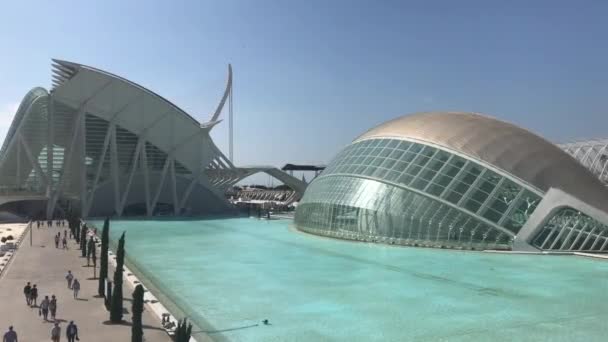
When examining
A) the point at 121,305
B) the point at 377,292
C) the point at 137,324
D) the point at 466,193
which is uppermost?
the point at 466,193

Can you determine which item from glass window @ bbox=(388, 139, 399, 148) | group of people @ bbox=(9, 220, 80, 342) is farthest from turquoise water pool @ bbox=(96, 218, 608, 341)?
glass window @ bbox=(388, 139, 399, 148)

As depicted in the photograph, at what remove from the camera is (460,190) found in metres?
32.6

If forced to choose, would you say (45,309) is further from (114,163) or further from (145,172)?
(145,172)

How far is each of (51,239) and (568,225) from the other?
33023 mm

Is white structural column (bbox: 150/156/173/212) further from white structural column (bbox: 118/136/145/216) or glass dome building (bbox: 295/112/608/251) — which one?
glass dome building (bbox: 295/112/608/251)

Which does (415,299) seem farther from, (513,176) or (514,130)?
(514,130)

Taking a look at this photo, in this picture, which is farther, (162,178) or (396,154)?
(162,178)

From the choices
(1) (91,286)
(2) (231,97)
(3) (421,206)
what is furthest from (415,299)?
(2) (231,97)

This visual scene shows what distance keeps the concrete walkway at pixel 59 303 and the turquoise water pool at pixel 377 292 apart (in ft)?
6.83

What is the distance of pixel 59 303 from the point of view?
58.9 feet

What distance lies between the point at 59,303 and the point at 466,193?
22.7 meters

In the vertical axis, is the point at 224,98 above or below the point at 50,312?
above

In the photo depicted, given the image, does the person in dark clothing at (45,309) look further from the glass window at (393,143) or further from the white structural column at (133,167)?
the white structural column at (133,167)

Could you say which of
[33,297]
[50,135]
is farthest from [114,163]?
[33,297]
